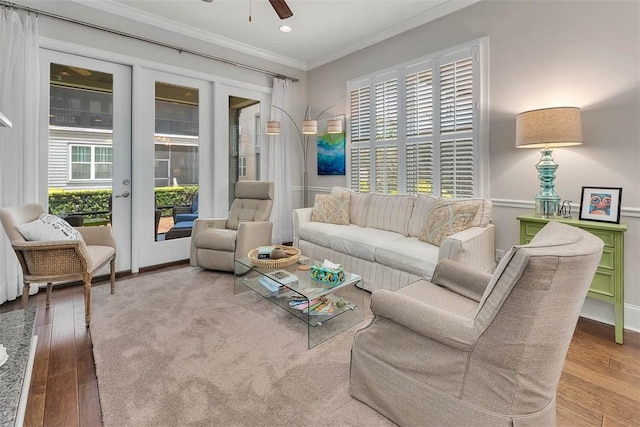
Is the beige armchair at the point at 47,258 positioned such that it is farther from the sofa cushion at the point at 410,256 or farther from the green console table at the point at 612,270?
the green console table at the point at 612,270

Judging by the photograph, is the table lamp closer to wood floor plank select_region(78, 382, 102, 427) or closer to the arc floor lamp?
the arc floor lamp

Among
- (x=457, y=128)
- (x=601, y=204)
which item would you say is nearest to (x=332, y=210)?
(x=457, y=128)

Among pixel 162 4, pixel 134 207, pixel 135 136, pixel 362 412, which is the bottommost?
pixel 362 412

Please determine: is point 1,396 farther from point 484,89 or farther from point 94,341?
point 484,89

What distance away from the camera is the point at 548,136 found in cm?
232

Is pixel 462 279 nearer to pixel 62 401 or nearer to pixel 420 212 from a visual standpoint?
pixel 420 212

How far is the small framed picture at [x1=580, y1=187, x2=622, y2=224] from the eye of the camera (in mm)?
2270

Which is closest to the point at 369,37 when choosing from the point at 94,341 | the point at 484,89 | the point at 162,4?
the point at 484,89

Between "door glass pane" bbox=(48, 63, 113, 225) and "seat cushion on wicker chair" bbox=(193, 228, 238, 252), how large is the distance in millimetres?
1051

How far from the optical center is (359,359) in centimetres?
154

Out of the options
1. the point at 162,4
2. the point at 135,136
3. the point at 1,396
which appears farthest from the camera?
the point at 135,136

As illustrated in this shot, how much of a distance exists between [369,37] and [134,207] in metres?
3.52

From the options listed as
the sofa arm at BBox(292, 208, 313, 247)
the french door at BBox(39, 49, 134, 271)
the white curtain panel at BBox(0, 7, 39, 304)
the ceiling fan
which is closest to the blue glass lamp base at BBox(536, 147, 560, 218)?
the ceiling fan

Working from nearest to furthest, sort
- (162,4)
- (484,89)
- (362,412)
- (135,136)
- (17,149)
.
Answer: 1. (362,412)
2. (17,149)
3. (484,89)
4. (162,4)
5. (135,136)
